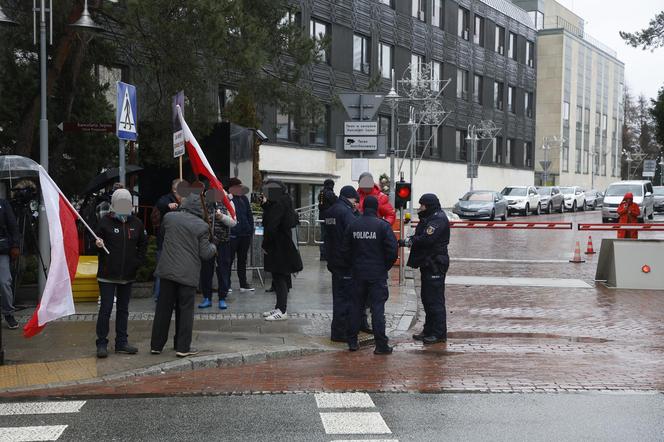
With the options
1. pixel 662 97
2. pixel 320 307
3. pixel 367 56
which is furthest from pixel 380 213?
pixel 367 56

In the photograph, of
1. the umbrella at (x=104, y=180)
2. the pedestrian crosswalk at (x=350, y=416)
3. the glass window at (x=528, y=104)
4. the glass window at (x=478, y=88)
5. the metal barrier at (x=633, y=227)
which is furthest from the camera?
the glass window at (x=528, y=104)

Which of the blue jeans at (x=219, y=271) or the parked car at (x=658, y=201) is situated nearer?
the blue jeans at (x=219, y=271)

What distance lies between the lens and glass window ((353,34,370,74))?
41.7 m

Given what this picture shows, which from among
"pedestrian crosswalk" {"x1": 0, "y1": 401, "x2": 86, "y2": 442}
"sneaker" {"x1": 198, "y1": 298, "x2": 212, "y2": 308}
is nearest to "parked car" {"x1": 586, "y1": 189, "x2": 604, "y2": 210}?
"sneaker" {"x1": 198, "y1": 298, "x2": 212, "y2": 308}

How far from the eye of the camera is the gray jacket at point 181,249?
888cm

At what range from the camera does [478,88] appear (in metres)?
56.6

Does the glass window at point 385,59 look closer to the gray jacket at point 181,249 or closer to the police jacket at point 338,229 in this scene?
the police jacket at point 338,229

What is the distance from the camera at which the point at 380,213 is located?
12.3m

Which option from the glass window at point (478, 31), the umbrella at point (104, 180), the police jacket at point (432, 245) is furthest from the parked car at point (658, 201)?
the police jacket at point (432, 245)

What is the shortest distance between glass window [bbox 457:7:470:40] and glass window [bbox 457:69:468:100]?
2242mm

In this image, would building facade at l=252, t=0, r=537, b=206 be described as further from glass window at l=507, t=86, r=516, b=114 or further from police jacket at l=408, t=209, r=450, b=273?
police jacket at l=408, t=209, r=450, b=273

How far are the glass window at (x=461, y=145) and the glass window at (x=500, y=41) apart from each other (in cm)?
836

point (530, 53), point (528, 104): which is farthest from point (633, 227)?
point (530, 53)

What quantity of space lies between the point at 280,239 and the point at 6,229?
3367 millimetres
